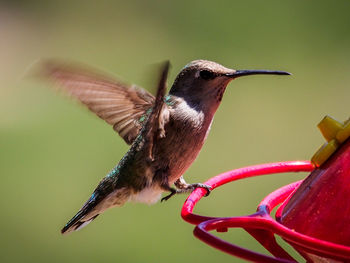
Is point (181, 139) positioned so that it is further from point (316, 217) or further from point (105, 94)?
point (316, 217)

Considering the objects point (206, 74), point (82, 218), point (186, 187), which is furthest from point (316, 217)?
point (82, 218)

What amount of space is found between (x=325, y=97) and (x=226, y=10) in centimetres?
261

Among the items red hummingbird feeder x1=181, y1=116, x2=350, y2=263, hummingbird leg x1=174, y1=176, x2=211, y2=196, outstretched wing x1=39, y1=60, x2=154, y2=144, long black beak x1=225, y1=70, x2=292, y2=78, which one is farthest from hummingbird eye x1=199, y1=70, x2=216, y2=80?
red hummingbird feeder x1=181, y1=116, x2=350, y2=263

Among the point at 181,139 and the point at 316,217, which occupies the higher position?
the point at 181,139

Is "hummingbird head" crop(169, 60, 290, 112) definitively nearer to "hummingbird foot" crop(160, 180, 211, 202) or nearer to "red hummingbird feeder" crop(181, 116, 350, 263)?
"hummingbird foot" crop(160, 180, 211, 202)

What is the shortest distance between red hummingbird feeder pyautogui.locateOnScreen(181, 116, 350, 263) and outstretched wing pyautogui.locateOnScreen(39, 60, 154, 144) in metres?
0.83

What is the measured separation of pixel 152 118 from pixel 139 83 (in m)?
3.06

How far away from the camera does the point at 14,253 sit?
602 centimetres

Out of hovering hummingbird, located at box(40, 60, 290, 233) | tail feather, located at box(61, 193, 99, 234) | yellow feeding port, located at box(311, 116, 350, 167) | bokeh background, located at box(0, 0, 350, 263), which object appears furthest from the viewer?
bokeh background, located at box(0, 0, 350, 263)

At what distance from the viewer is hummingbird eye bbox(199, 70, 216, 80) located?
352 cm

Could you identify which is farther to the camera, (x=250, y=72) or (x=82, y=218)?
(x=82, y=218)

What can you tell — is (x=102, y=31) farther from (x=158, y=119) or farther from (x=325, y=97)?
(x=158, y=119)

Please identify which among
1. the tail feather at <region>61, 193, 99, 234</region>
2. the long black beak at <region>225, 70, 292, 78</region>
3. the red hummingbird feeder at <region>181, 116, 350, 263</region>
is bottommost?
the tail feather at <region>61, 193, 99, 234</region>

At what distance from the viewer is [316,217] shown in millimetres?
2762
